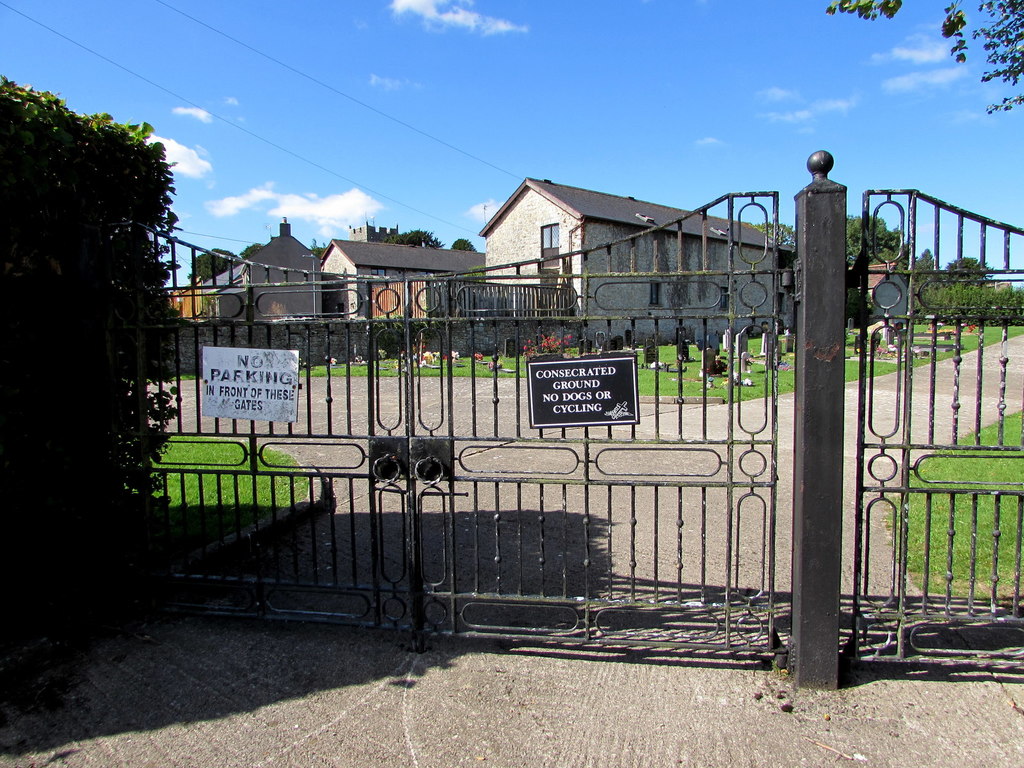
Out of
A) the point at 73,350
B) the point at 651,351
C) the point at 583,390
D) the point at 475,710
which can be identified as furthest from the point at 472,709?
the point at 73,350

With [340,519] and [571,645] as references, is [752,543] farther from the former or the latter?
[340,519]

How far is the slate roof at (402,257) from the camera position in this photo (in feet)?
140

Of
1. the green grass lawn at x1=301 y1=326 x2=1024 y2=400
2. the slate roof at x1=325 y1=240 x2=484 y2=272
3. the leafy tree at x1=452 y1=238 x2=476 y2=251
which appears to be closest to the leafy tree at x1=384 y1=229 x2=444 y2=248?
the leafy tree at x1=452 y1=238 x2=476 y2=251

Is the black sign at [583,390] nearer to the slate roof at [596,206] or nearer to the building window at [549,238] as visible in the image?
the slate roof at [596,206]

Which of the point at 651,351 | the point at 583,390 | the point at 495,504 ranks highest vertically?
the point at 651,351

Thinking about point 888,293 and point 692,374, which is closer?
point 888,293

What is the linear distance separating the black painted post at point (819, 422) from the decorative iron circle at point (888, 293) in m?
0.25

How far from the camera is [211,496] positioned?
7.28 metres

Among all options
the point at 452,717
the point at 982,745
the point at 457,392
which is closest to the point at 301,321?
the point at 452,717

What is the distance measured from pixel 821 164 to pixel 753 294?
729 mm

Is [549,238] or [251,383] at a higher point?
[549,238]

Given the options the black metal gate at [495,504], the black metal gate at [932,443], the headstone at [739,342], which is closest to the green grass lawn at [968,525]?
the black metal gate at [932,443]

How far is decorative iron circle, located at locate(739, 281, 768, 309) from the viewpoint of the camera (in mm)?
3691

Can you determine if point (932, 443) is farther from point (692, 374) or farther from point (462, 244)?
point (462, 244)
